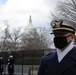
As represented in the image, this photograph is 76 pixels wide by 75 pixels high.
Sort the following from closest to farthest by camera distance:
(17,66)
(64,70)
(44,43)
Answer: (64,70), (17,66), (44,43)

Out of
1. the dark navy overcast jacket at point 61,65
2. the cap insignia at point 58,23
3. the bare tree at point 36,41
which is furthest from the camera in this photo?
the bare tree at point 36,41

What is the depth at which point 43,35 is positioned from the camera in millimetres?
83375

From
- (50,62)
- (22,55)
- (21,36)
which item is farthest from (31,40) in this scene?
(50,62)

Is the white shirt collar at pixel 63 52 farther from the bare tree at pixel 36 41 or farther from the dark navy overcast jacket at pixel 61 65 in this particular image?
the bare tree at pixel 36 41

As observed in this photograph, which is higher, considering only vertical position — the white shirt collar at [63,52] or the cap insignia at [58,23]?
the cap insignia at [58,23]

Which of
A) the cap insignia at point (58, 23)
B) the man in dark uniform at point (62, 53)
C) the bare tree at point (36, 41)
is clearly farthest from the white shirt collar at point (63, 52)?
the bare tree at point (36, 41)

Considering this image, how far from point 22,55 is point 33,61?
48.0 inches

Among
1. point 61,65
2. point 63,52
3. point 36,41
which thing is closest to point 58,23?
point 63,52

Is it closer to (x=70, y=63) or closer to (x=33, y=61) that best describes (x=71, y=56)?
(x=70, y=63)

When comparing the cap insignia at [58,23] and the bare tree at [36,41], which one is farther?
the bare tree at [36,41]

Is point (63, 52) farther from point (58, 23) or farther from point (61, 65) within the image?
point (58, 23)

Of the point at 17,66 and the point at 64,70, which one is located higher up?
the point at 64,70

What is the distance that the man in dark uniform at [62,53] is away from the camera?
12.8 ft

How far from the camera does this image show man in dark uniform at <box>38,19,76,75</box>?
153 inches
